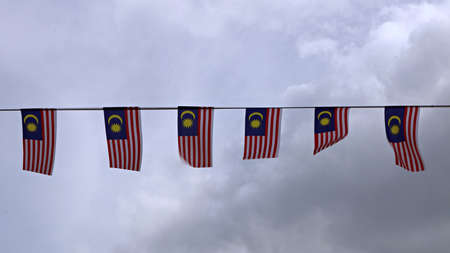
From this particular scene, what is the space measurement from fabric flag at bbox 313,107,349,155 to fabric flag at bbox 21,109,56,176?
10.1 metres

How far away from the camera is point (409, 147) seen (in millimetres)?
17844

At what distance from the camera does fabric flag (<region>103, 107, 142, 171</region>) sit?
16906 mm

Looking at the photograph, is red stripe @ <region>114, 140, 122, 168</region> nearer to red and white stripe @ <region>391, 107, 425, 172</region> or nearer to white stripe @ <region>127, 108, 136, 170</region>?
white stripe @ <region>127, 108, 136, 170</region>

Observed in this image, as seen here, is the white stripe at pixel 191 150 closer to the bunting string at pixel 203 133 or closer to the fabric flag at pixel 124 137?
the bunting string at pixel 203 133

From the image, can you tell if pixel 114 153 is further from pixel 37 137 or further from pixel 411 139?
pixel 411 139

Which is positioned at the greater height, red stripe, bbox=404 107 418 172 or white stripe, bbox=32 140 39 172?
red stripe, bbox=404 107 418 172

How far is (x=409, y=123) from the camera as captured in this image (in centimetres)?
1769

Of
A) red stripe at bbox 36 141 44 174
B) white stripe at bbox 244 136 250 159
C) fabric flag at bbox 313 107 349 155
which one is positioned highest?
fabric flag at bbox 313 107 349 155

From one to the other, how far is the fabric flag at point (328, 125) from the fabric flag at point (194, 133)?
4.14 m

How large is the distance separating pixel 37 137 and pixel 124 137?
3.37m

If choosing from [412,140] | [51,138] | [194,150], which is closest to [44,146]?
[51,138]

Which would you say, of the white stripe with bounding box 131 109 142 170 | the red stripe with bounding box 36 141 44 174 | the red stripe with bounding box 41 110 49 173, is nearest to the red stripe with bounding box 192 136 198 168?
the white stripe with bounding box 131 109 142 170

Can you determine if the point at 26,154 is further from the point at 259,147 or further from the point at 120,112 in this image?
the point at 259,147

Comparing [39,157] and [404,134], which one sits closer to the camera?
[39,157]
